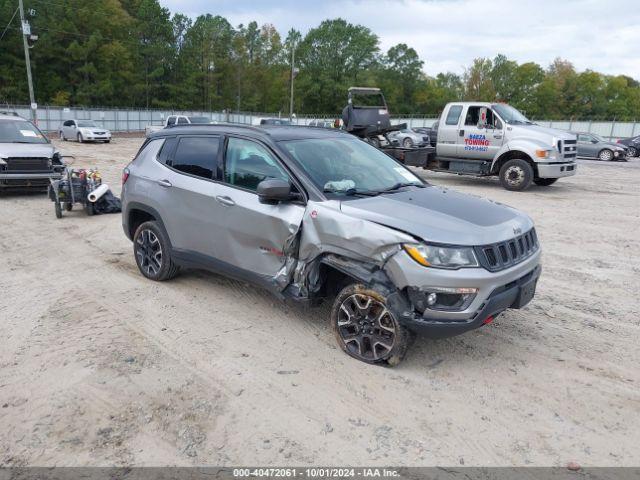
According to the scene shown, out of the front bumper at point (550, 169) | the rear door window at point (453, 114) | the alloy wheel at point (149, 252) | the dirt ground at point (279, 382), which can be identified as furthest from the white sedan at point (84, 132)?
the alloy wheel at point (149, 252)

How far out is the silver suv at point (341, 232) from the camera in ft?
11.8

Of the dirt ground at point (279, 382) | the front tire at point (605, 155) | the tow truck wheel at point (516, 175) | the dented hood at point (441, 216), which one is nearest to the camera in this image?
the dirt ground at point (279, 382)

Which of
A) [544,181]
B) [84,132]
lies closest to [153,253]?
[544,181]

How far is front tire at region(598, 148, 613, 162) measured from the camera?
25734 millimetres

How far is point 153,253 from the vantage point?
575 centimetres

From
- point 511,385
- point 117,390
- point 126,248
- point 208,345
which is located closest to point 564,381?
point 511,385

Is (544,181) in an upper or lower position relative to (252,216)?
lower

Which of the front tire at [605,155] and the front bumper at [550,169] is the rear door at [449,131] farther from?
the front tire at [605,155]

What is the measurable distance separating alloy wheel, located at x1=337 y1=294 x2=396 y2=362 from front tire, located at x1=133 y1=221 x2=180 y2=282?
237 centimetres

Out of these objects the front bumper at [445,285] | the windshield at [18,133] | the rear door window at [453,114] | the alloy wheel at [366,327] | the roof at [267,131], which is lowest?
A: the alloy wheel at [366,327]

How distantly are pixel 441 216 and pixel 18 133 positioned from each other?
1167cm

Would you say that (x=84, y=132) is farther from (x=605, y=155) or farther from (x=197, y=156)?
(x=605, y=155)

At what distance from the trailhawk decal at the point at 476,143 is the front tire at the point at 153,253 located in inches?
427

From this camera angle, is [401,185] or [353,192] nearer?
[353,192]
